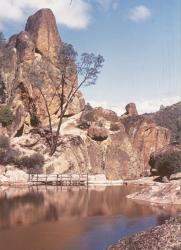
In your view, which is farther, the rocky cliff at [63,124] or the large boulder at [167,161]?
the rocky cliff at [63,124]


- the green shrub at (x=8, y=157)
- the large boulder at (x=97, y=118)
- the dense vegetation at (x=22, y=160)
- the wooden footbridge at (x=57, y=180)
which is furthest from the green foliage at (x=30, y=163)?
the large boulder at (x=97, y=118)

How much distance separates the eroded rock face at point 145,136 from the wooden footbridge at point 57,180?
20664 millimetres

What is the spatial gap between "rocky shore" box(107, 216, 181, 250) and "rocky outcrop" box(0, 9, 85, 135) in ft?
143

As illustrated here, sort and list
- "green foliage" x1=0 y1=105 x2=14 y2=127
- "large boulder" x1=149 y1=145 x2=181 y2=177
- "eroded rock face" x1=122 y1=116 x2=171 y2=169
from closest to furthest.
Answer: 1. "large boulder" x1=149 y1=145 x2=181 y2=177
2. "green foliage" x1=0 y1=105 x2=14 y2=127
3. "eroded rock face" x1=122 y1=116 x2=171 y2=169

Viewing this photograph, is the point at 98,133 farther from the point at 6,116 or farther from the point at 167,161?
the point at 167,161

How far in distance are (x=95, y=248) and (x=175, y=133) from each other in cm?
9070

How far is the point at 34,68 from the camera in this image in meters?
61.2

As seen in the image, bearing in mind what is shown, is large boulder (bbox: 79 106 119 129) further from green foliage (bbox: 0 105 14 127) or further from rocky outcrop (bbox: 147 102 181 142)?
rocky outcrop (bbox: 147 102 181 142)

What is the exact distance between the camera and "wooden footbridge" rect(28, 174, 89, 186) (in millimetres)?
47469

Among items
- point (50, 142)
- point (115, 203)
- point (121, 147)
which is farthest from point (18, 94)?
point (115, 203)

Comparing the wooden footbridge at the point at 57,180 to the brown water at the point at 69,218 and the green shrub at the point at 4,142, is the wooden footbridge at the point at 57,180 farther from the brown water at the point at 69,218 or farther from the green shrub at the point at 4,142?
the green shrub at the point at 4,142

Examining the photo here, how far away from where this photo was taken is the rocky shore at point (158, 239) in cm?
1636

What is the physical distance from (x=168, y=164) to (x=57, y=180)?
12267 mm

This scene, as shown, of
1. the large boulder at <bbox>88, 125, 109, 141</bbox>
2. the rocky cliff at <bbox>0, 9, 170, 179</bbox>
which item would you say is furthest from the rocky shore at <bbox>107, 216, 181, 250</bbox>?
the large boulder at <bbox>88, 125, 109, 141</bbox>
